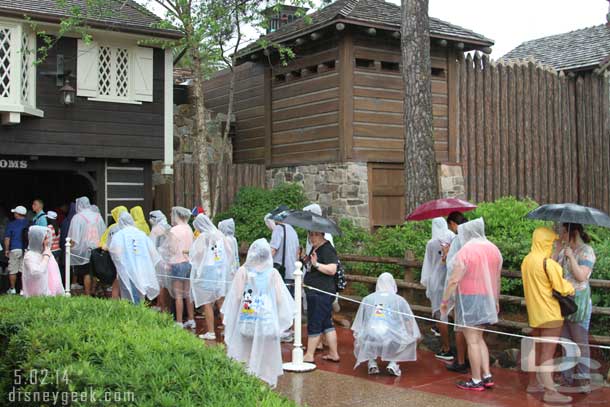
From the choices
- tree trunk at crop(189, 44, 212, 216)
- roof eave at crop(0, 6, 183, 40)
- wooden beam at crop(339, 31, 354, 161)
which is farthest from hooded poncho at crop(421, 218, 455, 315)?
roof eave at crop(0, 6, 183, 40)

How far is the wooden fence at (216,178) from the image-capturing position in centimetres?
1538

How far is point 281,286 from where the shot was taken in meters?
6.86

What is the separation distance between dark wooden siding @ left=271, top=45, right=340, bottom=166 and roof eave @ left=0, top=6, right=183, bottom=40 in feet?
8.72

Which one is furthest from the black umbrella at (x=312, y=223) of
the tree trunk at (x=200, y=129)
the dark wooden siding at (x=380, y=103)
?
the dark wooden siding at (x=380, y=103)

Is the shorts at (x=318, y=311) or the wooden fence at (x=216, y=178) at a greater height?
the wooden fence at (x=216, y=178)

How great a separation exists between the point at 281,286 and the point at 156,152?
9.30 m

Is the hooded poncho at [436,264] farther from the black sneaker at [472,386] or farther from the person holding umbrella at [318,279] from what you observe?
the black sneaker at [472,386]

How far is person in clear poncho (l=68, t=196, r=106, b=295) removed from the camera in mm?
12031

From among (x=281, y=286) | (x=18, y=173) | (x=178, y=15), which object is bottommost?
(x=281, y=286)

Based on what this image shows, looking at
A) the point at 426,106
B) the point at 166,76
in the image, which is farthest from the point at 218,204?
the point at 426,106

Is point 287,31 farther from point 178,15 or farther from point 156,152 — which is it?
point 156,152

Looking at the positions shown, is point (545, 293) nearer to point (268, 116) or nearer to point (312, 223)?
point (312, 223)

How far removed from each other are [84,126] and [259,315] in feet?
30.3

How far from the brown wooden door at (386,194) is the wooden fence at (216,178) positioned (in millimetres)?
3061
